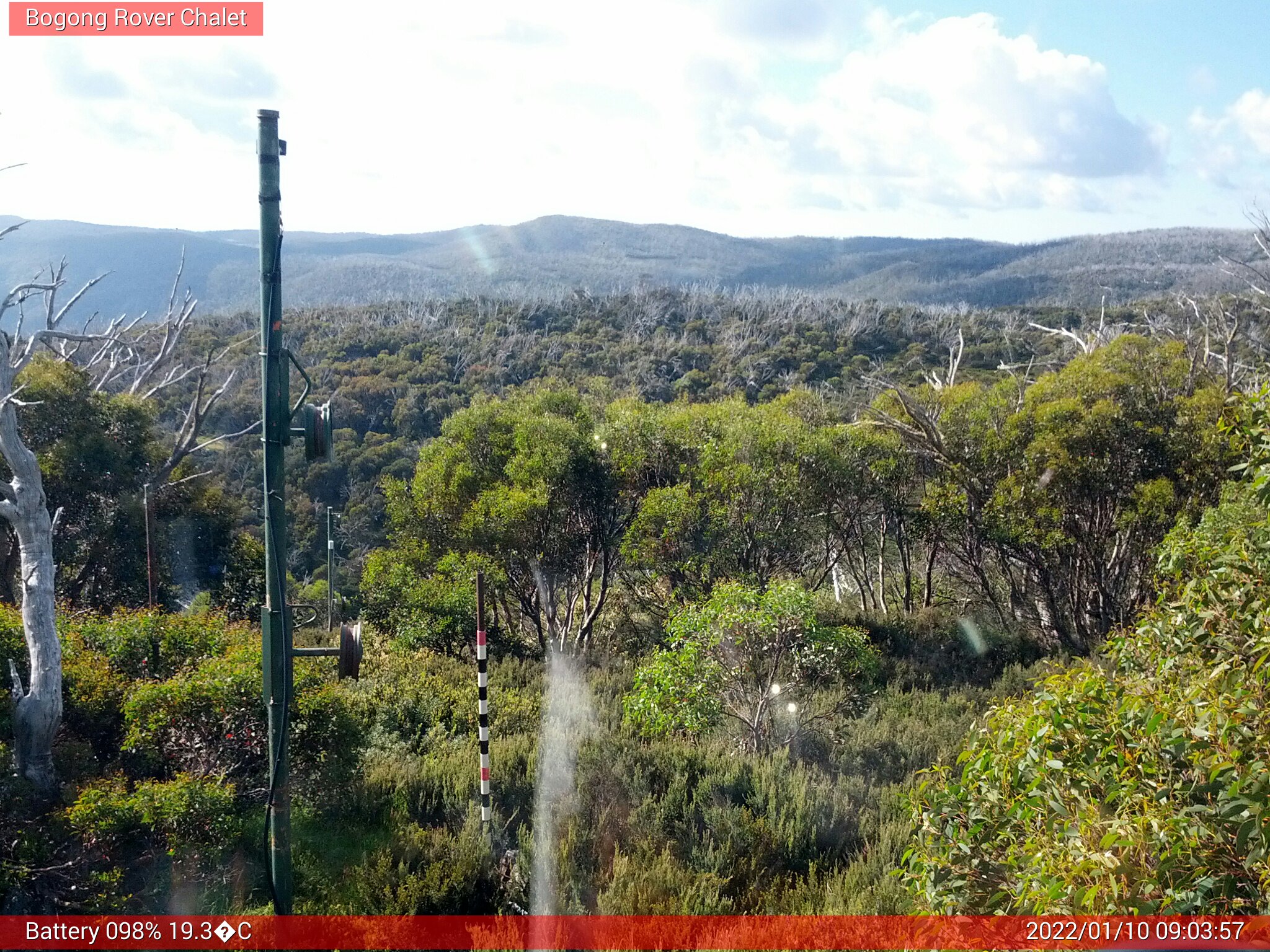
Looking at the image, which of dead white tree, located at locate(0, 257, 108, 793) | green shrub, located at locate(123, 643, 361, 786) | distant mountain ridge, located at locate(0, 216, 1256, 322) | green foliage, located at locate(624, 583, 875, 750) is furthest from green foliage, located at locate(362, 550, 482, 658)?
distant mountain ridge, located at locate(0, 216, 1256, 322)

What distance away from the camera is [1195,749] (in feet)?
8.77

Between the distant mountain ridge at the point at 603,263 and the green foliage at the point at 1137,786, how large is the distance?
60548mm

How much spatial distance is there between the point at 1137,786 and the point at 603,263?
11228cm

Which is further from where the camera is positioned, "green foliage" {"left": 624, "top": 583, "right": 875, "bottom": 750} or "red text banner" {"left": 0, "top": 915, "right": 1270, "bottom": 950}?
"green foliage" {"left": 624, "top": 583, "right": 875, "bottom": 750}

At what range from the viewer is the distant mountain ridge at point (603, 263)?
243ft

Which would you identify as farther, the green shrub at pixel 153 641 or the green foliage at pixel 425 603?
the green foliage at pixel 425 603

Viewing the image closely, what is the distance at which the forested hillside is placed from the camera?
320 centimetres

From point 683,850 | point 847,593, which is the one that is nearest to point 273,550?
point 683,850

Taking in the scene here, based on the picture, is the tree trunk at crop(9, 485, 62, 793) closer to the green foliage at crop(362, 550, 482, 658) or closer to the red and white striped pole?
the red and white striped pole

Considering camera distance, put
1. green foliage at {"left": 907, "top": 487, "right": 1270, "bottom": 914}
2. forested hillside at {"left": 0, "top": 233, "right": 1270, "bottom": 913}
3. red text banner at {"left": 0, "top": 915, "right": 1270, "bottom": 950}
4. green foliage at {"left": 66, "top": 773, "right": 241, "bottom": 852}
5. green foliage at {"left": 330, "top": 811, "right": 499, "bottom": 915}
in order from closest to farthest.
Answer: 1. green foliage at {"left": 907, "top": 487, "right": 1270, "bottom": 914}
2. forested hillside at {"left": 0, "top": 233, "right": 1270, "bottom": 913}
3. red text banner at {"left": 0, "top": 915, "right": 1270, "bottom": 950}
4. green foliage at {"left": 330, "top": 811, "right": 499, "bottom": 915}
5. green foliage at {"left": 66, "top": 773, "right": 241, "bottom": 852}

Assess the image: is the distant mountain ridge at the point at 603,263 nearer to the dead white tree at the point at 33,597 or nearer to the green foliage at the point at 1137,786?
the dead white tree at the point at 33,597

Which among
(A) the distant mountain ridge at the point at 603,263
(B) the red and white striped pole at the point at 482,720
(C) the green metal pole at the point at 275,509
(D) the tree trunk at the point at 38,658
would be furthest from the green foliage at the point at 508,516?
(A) the distant mountain ridge at the point at 603,263

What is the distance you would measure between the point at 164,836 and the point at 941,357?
3642 centimetres

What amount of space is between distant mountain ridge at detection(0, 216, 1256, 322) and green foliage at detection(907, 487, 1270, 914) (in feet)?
199
